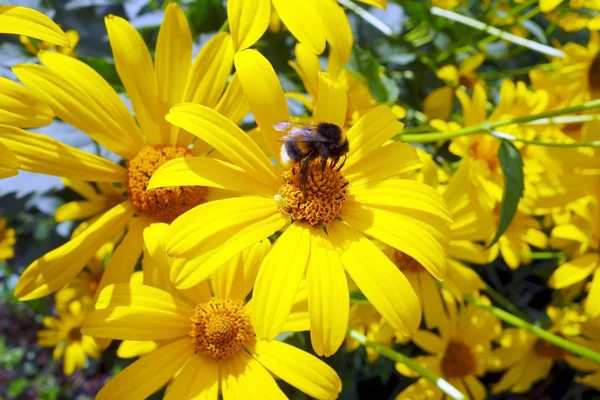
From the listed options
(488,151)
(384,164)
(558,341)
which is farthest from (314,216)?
(488,151)

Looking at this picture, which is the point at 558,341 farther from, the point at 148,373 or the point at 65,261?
the point at 65,261

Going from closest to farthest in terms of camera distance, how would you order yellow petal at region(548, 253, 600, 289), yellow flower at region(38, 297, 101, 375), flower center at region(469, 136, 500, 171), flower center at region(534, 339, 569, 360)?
yellow petal at region(548, 253, 600, 289) < flower center at region(469, 136, 500, 171) < flower center at region(534, 339, 569, 360) < yellow flower at region(38, 297, 101, 375)

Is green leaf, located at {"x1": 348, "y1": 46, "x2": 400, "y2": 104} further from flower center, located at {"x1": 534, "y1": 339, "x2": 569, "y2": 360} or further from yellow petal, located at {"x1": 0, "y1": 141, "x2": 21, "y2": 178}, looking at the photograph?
flower center, located at {"x1": 534, "y1": 339, "x2": 569, "y2": 360}

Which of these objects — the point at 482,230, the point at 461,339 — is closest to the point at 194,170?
the point at 482,230

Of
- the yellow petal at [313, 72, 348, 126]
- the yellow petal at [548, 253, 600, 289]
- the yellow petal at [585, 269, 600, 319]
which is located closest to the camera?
the yellow petal at [313, 72, 348, 126]

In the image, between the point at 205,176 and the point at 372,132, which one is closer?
the point at 205,176

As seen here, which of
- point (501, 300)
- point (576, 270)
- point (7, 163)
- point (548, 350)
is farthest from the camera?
point (548, 350)

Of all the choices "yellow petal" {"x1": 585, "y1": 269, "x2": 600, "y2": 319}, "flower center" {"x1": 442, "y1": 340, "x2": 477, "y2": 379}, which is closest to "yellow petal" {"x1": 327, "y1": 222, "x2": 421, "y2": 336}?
"yellow petal" {"x1": 585, "y1": 269, "x2": 600, "y2": 319}
